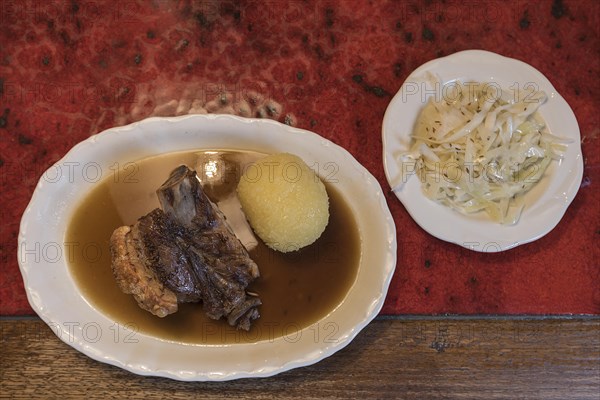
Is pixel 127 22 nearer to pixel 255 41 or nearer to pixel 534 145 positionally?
pixel 255 41

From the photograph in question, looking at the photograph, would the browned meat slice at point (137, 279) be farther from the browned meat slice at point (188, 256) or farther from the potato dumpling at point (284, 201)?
the potato dumpling at point (284, 201)

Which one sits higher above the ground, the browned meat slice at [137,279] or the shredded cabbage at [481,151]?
the shredded cabbage at [481,151]

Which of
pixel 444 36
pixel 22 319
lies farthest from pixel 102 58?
pixel 444 36

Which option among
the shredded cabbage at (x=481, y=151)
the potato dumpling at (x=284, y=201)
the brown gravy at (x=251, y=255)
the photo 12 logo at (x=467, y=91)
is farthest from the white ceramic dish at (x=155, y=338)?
the photo 12 logo at (x=467, y=91)

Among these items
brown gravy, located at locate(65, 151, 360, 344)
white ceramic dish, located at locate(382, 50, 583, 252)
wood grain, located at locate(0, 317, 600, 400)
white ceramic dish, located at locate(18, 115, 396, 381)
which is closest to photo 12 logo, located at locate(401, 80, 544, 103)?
white ceramic dish, located at locate(382, 50, 583, 252)

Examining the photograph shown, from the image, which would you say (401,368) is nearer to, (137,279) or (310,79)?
(137,279)

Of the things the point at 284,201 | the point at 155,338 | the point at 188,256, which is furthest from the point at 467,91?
the point at 155,338
